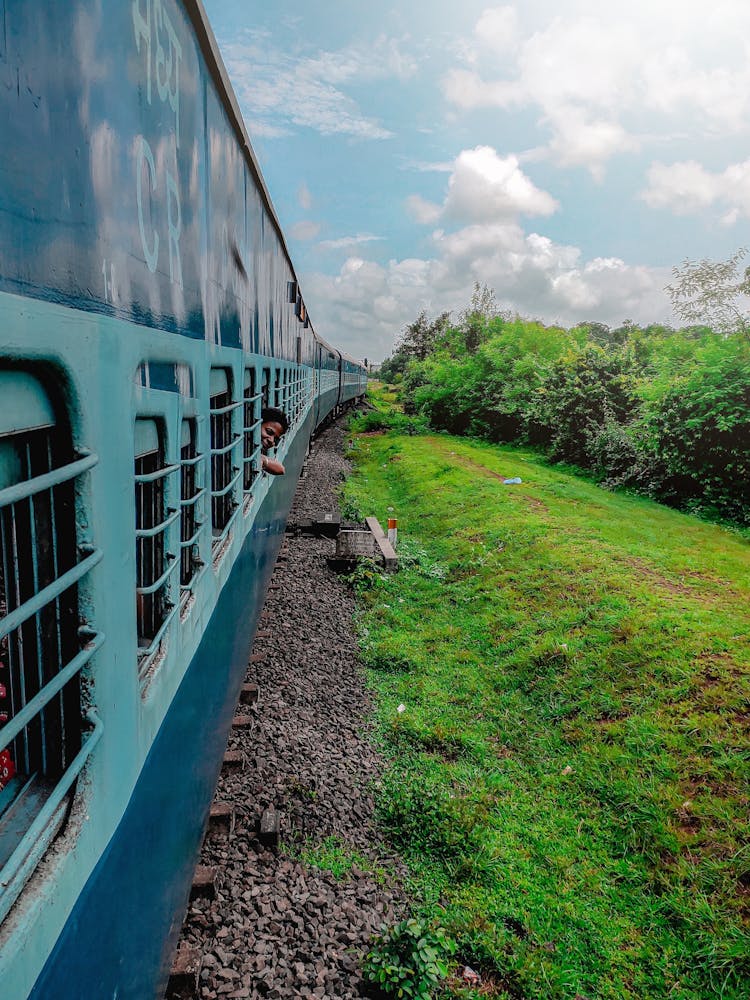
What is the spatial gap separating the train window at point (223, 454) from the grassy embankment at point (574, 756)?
2.29 metres

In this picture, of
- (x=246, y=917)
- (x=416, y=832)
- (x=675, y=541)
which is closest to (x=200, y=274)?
(x=246, y=917)

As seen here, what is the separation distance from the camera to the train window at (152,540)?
5.87ft

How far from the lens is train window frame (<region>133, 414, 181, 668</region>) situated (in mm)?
1793

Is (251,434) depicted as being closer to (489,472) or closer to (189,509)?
(189,509)

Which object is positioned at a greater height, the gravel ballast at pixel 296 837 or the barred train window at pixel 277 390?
the barred train window at pixel 277 390

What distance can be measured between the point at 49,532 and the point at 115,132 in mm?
858

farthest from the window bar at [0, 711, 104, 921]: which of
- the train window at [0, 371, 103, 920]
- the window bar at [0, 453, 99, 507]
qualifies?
the window bar at [0, 453, 99, 507]

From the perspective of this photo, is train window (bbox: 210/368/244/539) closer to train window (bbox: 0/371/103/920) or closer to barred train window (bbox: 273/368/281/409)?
train window (bbox: 0/371/103/920)

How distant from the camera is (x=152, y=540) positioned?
6.63 feet

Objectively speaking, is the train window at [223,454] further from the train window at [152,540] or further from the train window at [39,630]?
the train window at [39,630]

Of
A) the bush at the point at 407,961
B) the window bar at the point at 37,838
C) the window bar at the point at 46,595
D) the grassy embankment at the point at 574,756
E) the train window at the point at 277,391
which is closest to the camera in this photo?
the window bar at the point at 46,595

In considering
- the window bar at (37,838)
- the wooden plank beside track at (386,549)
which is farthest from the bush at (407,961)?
the wooden plank beside track at (386,549)

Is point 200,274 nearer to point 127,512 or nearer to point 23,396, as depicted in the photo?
point 127,512

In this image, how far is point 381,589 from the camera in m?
8.06
